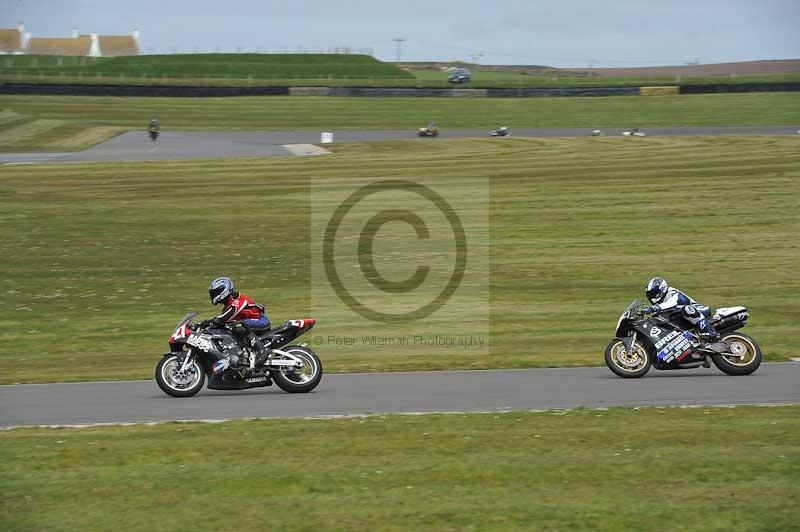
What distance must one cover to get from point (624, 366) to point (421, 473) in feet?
22.7

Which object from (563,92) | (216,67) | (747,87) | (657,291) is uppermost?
(216,67)

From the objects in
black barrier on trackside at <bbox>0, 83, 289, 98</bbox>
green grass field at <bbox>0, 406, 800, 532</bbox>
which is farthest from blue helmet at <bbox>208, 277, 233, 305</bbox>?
black barrier on trackside at <bbox>0, 83, 289, 98</bbox>

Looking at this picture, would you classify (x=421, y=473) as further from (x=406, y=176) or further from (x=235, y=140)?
(x=235, y=140)

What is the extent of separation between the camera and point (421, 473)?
408 inches

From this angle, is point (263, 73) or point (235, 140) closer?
point (235, 140)

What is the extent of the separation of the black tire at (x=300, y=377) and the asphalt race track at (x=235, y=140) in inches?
1338

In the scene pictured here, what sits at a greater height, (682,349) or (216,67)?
(216,67)

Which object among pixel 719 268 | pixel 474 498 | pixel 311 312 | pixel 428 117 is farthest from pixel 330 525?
pixel 428 117

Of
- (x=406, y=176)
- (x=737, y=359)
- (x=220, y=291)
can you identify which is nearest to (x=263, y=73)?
(x=406, y=176)

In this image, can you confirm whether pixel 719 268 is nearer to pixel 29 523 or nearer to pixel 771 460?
pixel 771 460

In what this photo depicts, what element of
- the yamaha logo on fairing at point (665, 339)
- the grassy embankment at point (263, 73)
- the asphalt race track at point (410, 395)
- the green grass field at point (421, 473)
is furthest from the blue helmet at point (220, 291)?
the grassy embankment at point (263, 73)

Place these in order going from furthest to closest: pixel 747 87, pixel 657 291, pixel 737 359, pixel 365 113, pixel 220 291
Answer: pixel 747 87 → pixel 365 113 → pixel 657 291 → pixel 737 359 → pixel 220 291

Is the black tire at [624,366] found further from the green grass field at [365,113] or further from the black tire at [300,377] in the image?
the green grass field at [365,113]

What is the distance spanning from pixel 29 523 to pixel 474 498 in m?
4.02
